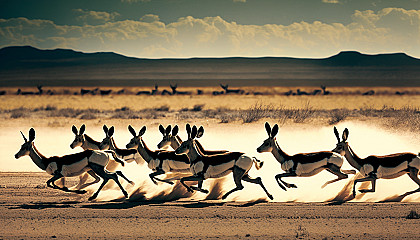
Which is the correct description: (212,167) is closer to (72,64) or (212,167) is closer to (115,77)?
(115,77)

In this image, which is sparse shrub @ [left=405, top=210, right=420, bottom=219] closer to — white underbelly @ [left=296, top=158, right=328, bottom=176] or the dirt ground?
the dirt ground

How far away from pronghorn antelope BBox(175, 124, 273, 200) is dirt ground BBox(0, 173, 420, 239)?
46cm

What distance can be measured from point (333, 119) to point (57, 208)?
19.9m

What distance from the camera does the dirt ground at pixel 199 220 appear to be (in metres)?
10.7

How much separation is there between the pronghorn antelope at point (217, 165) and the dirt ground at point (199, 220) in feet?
1.52

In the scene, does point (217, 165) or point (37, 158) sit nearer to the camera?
point (217, 165)

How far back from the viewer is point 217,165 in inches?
523

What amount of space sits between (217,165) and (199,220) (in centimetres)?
179

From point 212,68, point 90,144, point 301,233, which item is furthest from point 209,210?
point 212,68

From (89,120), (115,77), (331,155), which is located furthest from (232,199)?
(115,77)

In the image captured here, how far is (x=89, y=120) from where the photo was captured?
3497cm

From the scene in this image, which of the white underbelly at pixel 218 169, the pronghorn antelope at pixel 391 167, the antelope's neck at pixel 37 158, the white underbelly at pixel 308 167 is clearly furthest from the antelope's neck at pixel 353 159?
the antelope's neck at pixel 37 158

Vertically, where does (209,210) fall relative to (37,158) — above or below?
below

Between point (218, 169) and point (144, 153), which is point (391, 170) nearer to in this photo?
point (218, 169)
